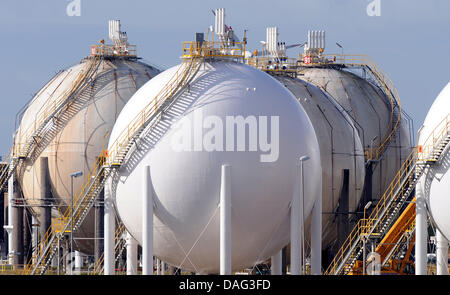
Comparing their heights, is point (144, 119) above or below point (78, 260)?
above

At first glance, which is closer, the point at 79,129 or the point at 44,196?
the point at 44,196

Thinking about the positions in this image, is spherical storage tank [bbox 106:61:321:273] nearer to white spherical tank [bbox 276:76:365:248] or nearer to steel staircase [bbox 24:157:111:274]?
steel staircase [bbox 24:157:111:274]

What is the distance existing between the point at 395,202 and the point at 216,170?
36.3 feet

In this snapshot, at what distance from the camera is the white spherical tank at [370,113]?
6244cm

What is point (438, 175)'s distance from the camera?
146 ft

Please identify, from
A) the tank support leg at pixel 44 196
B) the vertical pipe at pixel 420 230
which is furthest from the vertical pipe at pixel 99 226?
the vertical pipe at pixel 420 230

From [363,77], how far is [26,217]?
21.0m

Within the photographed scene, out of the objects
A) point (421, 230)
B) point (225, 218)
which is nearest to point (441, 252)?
point (421, 230)

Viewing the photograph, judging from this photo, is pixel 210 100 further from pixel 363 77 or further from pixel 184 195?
pixel 363 77

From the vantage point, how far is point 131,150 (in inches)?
1799
